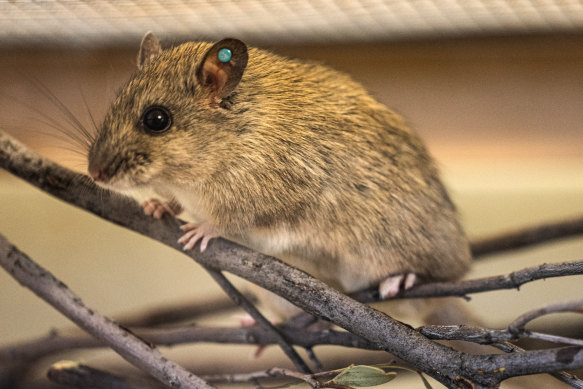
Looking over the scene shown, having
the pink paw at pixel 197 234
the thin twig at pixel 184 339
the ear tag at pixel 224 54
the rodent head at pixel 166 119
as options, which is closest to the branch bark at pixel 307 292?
the pink paw at pixel 197 234

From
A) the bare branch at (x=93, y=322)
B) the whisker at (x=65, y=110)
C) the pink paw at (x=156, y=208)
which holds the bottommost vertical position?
the bare branch at (x=93, y=322)

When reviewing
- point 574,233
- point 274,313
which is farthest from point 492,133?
point 274,313

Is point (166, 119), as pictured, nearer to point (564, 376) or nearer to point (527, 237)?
point (564, 376)

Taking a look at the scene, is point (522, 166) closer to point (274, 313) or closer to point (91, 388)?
point (274, 313)

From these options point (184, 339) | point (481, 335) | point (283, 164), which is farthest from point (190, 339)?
point (481, 335)

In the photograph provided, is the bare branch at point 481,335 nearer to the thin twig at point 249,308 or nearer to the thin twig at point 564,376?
the thin twig at point 564,376

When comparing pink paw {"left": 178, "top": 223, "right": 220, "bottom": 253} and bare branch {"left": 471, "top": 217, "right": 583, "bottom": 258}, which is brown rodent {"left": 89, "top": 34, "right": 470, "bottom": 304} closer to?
pink paw {"left": 178, "top": 223, "right": 220, "bottom": 253}

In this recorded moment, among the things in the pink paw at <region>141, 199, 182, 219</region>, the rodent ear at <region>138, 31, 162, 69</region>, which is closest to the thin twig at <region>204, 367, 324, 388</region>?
the pink paw at <region>141, 199, 182, 219</region>
